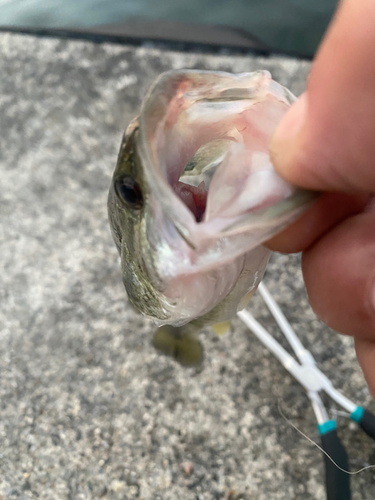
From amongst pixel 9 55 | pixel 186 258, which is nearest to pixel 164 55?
pixel 9 55

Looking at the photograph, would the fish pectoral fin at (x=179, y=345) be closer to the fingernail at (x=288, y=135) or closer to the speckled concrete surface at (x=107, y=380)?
the speckled concrete surface at (x=107, y=380)

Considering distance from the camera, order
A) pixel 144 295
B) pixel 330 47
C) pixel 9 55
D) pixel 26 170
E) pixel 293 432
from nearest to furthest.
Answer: pixel 330 47 → pixel 144 295 → pixel 293 432 → pixel 26 170 → pixel 9 55

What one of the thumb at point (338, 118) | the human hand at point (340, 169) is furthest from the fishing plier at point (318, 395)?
the thumb at point (338, 118)

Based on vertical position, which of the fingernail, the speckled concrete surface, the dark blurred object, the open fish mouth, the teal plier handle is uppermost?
the fingernail

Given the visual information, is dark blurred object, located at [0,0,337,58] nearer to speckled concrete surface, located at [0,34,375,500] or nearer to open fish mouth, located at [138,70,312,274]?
speckled concrete surface, located at [0,34,375,500]

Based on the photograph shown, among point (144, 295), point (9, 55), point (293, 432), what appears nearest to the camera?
point (144, 295)

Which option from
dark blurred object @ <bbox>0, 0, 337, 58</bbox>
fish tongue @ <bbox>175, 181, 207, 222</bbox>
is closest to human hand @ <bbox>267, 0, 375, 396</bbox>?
fish tongue @ <bbox>175, 181, 207, 222</bbox>

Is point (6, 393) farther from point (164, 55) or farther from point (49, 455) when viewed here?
point (164, 55)
